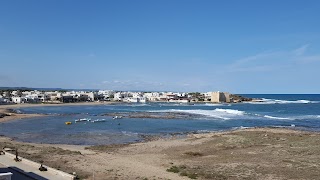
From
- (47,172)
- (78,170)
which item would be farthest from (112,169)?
(47,172)

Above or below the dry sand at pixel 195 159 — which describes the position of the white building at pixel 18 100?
above

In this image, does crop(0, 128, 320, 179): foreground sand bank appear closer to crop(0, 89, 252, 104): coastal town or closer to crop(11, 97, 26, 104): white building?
crop(11, 97, 26, 104): white building

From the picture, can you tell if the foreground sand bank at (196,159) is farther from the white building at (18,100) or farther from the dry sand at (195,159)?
the white building at (18,100)

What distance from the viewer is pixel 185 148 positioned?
29.5 m

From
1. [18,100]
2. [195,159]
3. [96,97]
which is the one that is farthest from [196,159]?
[96,97]

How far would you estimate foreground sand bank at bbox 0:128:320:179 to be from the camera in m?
19.2

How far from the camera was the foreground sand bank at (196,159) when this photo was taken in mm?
19219

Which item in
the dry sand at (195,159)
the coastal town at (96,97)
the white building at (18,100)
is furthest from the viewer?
the coastal town at (96,97)

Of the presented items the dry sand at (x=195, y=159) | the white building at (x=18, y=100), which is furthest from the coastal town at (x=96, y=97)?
the dry sand at (x=195, y=159)

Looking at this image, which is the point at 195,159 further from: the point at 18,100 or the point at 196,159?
the point at 18,100

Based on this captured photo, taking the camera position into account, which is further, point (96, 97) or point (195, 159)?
point (96, 97)

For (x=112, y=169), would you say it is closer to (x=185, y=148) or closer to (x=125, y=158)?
(x=125, y=158)

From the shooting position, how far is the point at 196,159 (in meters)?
24.3

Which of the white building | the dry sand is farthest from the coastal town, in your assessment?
the dry sand
